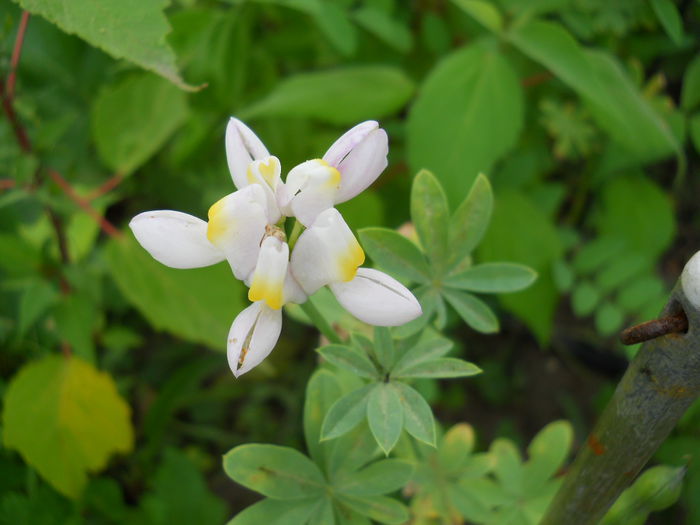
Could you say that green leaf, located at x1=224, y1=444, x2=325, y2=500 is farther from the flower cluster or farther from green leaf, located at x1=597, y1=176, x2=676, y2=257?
green leaf, located at x1=597, y1=176, x2=676, y2=257

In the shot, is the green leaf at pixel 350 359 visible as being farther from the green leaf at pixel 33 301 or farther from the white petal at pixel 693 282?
the green leaf at pixel 33 301

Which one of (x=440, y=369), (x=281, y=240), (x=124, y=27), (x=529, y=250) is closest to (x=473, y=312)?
(x=440, y=369)

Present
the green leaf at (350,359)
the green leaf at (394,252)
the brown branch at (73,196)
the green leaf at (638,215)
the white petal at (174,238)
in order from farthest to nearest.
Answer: the green leaf at (638,215) < the brown branch at (73,196) < the green leaf at (394,252) < the green leaf at (350,359) < the white petal at (174,238)

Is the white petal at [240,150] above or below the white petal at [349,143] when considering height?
below

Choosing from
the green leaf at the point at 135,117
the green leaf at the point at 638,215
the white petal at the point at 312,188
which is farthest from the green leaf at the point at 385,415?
the green leaf at the point at 638,215

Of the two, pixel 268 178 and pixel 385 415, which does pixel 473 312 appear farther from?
pixel 268 178

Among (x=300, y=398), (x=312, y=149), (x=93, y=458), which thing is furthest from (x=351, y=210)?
(x=93, y=458)
